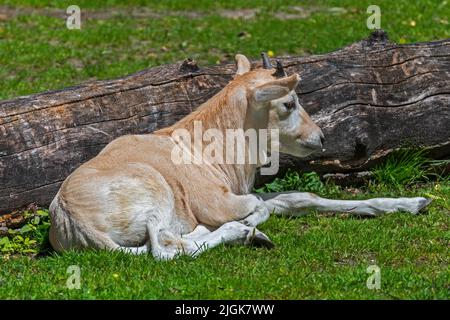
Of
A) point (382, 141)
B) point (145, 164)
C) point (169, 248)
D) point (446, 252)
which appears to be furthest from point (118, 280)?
point (382, 141)

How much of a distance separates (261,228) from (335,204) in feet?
2.72

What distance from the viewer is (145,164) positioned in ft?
27.7

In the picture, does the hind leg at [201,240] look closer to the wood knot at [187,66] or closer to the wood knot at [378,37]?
the wood knot at [187,66]

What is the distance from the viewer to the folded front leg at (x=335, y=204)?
9.20 metres

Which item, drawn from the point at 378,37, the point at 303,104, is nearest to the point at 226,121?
the point at 303,104

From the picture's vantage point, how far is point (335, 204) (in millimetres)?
9266

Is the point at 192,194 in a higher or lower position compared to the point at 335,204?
higher

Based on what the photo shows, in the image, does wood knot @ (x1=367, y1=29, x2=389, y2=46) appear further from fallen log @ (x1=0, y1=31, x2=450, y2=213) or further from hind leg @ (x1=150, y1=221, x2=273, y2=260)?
hind leg @ (x1=150, y1=221, x2=273, y2=260)

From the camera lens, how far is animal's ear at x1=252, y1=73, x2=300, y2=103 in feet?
27.8

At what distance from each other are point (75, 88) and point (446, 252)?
12.1ft

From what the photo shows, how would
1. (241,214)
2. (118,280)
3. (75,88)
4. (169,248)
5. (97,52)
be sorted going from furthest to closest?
(97,52) < (75,88) < (241,214) < (169,248) < (118,280)

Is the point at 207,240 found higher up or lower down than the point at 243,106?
lower down

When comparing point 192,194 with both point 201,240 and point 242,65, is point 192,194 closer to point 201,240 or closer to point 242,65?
point 201,240
